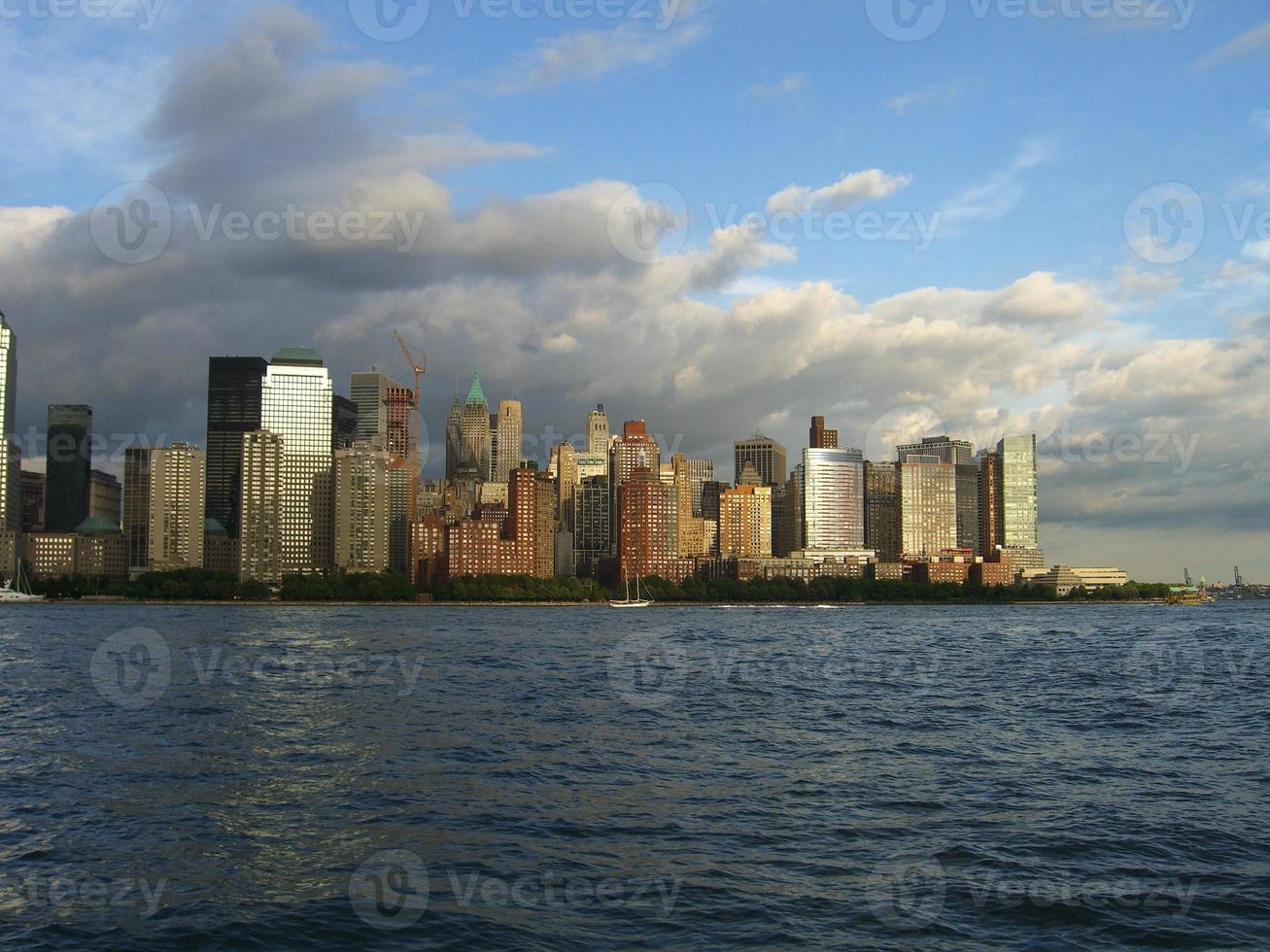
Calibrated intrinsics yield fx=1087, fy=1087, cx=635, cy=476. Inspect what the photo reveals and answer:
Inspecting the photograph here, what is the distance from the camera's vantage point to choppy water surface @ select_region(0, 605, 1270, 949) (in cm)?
2108

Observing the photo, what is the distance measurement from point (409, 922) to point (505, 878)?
306 cm

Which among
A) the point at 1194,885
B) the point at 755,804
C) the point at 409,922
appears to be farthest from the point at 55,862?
the point at 1194,885

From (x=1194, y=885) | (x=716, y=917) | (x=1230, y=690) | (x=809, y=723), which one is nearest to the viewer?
(x=716, y=917)

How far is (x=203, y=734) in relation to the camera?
42.4 metres

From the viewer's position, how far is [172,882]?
77.0 ft

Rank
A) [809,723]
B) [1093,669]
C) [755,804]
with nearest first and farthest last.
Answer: [755,804], [809,723], [1093,669]

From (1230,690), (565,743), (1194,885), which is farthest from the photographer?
(1230,690)

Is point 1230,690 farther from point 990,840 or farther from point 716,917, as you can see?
point 716,917

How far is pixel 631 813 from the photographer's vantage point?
29.3m

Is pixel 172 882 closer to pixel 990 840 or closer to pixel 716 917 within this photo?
pixel 716 917

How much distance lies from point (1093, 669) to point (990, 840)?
170 feet

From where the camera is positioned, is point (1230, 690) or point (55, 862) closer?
point (55, 862)

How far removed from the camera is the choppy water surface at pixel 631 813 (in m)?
21.1

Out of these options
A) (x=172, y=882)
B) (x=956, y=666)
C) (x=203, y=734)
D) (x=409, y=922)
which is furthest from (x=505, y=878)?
(x=956, y=666)
